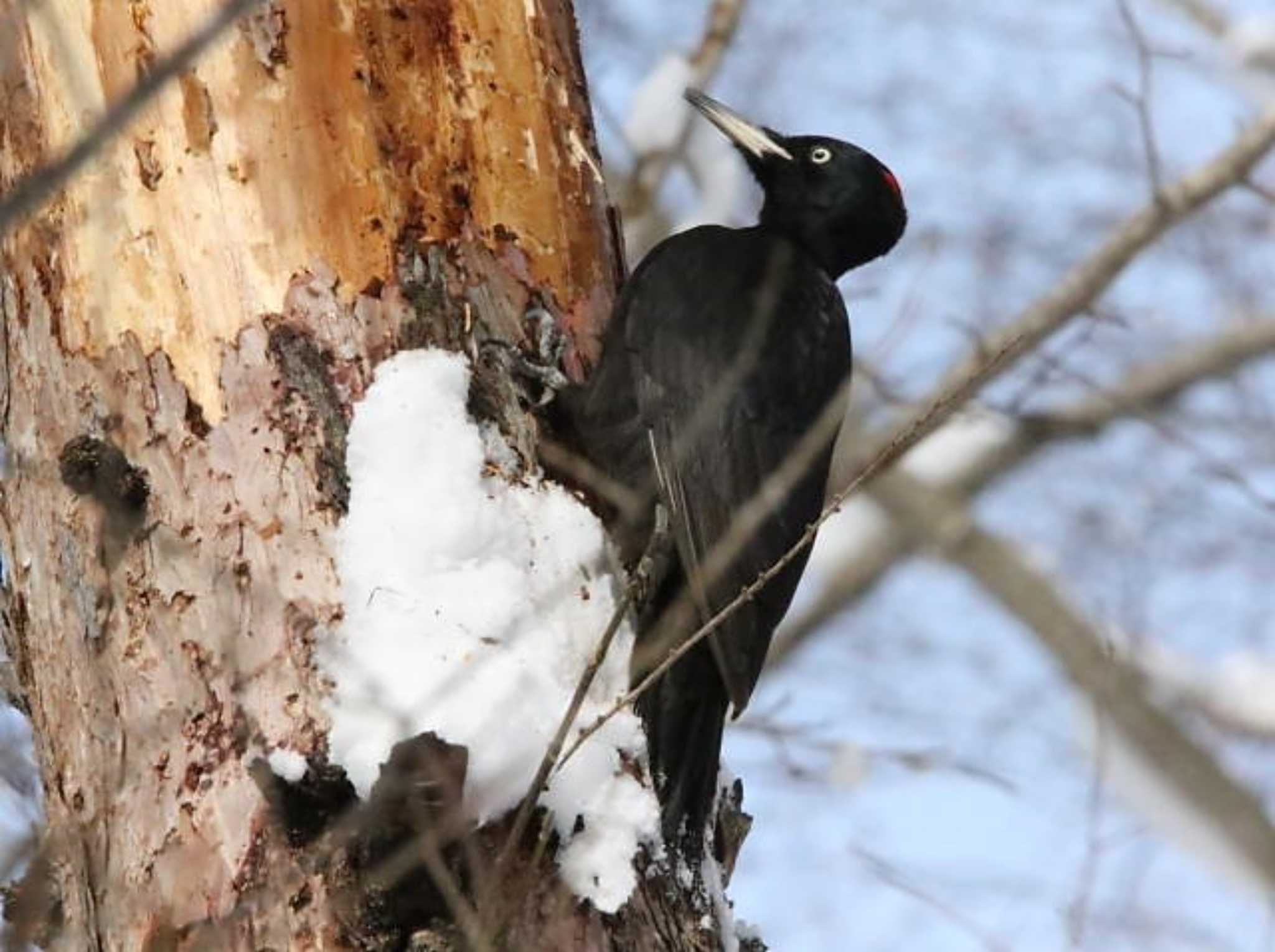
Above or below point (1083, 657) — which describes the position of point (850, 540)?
above

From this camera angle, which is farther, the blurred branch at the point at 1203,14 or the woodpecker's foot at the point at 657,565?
the blurred branch at the point at 1203,14

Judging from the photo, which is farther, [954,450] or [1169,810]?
[954,450]

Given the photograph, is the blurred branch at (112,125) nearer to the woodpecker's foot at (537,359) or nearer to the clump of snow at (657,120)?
the woodpecker's foot at (537,359)

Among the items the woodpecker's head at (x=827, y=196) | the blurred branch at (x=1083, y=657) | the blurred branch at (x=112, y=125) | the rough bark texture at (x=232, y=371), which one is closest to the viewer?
the blurred branch at (x=112, y=125)

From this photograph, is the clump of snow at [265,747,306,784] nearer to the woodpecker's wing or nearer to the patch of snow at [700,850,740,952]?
the patch of snow at [700,850,740,952]

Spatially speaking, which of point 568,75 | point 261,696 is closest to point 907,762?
point 568,75

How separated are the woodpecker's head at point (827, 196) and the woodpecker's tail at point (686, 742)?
1567 mm

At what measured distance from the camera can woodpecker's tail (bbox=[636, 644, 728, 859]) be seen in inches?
119

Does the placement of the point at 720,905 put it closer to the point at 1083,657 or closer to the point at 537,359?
the point at 537,359

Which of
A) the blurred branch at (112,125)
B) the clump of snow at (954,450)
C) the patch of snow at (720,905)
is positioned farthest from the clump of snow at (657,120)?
the blurred branch at (112,125)

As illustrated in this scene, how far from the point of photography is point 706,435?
3893 mm

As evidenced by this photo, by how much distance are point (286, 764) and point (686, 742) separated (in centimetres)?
73

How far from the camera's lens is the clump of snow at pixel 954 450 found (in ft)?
24.1

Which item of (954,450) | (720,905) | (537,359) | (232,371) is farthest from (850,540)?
(232,371)
